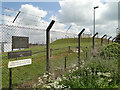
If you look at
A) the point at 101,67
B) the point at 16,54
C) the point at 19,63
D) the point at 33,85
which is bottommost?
the point at 33,85

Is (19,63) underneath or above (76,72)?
above

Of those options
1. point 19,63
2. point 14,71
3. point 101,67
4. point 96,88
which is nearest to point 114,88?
point 96,88

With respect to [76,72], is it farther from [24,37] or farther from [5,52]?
[5,52]

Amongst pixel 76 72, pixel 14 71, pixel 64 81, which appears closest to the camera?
pixel 64 81

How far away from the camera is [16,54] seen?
3.84 meters

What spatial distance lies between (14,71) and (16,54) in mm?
2697

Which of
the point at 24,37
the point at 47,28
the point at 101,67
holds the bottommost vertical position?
the point at 101,67

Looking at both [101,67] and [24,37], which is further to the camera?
[101,67]

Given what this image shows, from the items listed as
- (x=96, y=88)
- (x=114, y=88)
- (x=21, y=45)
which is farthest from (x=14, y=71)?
(x=114, y=88)

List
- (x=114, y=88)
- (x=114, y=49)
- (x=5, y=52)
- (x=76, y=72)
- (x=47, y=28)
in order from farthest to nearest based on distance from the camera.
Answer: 1. (x=114, y=49)
2. (x=76, y=72)
3. (x=47, y=28)
4. (x=5, y=52)
5. (x=114, y=88)

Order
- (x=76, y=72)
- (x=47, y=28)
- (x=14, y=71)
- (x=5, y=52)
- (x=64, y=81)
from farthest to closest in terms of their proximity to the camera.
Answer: (x=14, y=71)
(x=76, y=72)
(x=47, y=28)
(x=64, y=81)
(x=5, y=52)

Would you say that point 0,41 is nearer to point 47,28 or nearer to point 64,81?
point 47,28

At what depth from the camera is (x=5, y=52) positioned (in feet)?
12.5

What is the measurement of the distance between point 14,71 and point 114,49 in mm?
8343
